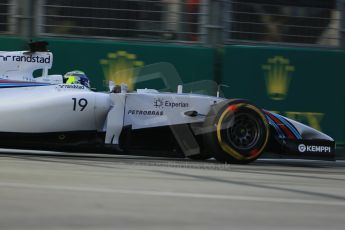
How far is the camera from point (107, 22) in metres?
12.4

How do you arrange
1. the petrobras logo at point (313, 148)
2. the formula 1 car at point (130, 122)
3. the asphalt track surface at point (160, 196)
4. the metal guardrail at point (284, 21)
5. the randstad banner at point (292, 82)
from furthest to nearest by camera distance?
the metal guardrail at point (284, 21), the randstad banner at point (292, 82), the petrobras logo at point (313, 148), the formula 1 car at point (130, 122), the asphalt track surface at point (160, 196)

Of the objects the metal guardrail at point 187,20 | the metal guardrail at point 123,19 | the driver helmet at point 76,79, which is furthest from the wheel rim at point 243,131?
the metal guardrail at point 123,19

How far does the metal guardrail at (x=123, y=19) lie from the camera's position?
12.3m

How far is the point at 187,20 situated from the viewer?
1261 centimetres

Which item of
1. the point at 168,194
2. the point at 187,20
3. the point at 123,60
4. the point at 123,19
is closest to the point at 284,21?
the point at 187,20

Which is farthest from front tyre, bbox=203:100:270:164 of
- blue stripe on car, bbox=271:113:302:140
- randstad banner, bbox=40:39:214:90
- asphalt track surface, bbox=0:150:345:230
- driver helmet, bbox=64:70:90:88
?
randstad banner, bbox=40:39:214:90

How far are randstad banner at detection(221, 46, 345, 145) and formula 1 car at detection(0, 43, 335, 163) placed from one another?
8.67 feet

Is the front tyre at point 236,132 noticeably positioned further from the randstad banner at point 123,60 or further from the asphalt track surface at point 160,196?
the randstad banner at point 123,60

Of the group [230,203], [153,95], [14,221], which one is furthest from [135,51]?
[14,221]

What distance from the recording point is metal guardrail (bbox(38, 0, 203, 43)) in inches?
484

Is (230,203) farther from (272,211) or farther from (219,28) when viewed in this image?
(219,28)

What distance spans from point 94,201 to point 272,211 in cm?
152

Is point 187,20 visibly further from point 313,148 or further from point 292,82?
point 313,148

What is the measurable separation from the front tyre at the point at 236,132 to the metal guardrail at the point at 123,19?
385cm
